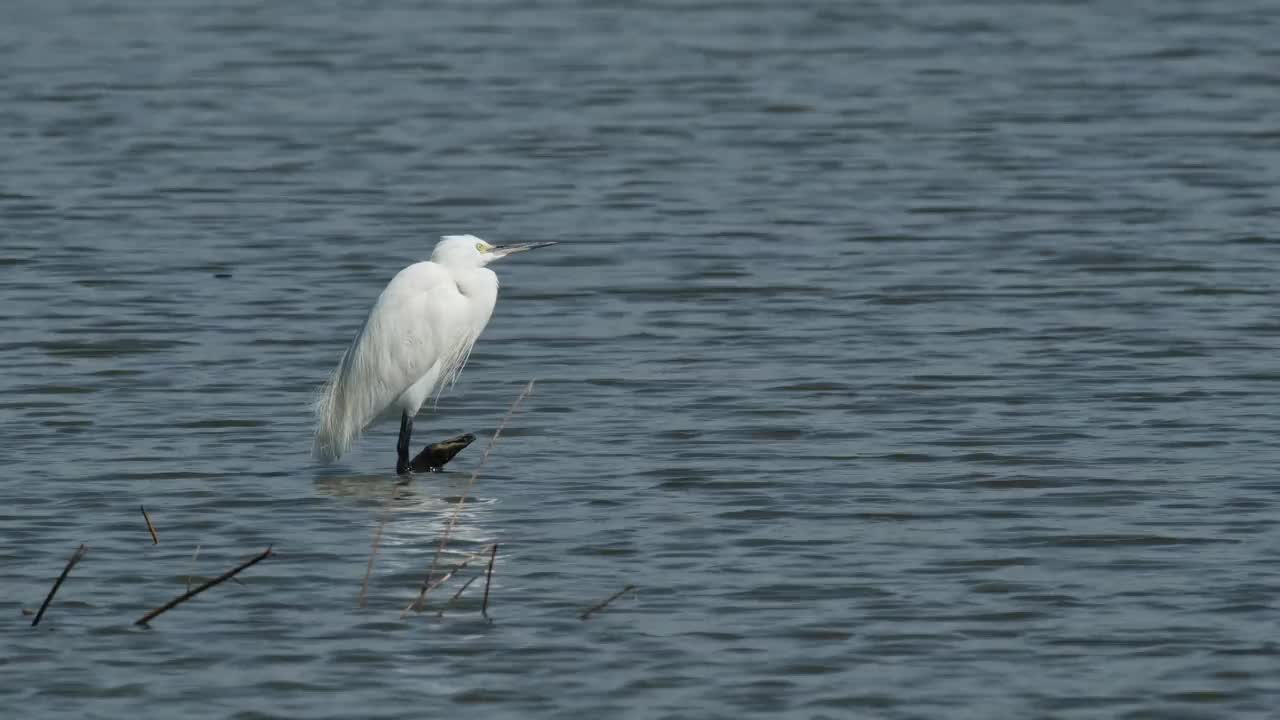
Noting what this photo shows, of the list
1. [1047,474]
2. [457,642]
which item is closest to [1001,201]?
[1047,474]

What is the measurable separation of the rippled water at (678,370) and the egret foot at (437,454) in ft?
0.38

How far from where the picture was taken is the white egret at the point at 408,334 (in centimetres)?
1051

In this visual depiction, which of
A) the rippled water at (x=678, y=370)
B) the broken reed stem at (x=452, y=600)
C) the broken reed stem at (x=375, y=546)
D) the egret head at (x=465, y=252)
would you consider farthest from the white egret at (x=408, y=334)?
the broken reed stem at (x=452, y=600)

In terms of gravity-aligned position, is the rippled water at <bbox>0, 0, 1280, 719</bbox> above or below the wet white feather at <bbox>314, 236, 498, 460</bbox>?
below

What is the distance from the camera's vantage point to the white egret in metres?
10.5

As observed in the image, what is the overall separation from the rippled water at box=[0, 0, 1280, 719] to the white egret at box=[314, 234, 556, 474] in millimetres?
277

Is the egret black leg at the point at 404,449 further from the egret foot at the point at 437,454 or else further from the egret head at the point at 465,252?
the egret head at the point at 465,252

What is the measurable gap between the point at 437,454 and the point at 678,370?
2.29 metres

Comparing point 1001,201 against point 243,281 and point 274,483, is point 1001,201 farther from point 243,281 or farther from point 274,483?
point 274,483

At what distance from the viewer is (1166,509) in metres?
9.54

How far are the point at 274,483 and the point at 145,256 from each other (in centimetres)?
584

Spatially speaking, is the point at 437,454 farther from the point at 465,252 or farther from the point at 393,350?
the point at 465,252

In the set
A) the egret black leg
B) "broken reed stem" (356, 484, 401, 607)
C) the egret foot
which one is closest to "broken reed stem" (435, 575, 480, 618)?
"broken reed stem" (356, 484, 401, 607)

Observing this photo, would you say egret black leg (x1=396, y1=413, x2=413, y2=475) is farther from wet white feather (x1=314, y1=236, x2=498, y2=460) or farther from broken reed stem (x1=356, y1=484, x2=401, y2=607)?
broken reed stem (x1=356, y1=484, x2=401, y2=607)
